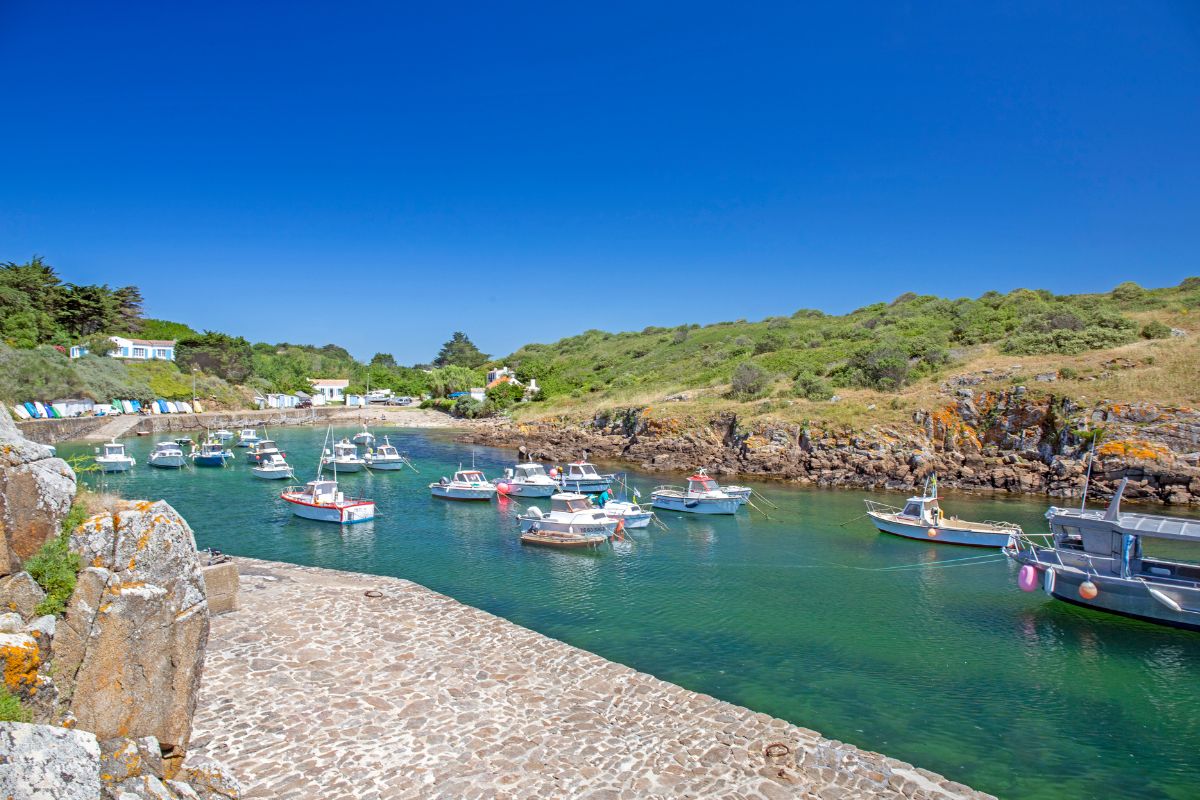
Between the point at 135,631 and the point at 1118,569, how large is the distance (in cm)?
2492

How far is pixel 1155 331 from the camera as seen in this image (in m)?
52.8

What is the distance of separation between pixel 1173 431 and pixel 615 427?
39.8 meters

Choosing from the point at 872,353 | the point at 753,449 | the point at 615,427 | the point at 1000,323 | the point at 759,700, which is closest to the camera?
the point at 759,700

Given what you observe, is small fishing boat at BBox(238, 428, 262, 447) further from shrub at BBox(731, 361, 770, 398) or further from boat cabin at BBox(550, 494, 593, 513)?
shrub at BBox(731, 361, 770, 398)

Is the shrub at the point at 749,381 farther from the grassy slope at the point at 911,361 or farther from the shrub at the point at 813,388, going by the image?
the shrub at the point at 813,388

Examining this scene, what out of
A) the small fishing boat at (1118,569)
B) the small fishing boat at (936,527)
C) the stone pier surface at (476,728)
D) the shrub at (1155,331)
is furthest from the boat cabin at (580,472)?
the shrub at (1155,331)

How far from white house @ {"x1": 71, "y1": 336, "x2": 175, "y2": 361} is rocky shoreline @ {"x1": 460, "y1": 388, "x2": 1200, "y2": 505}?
65892 millimetres

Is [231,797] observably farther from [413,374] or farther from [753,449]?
[413,374]

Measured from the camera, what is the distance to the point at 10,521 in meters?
6.21

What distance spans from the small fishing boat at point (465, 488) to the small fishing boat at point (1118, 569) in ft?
87.6

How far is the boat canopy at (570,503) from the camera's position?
30297mm

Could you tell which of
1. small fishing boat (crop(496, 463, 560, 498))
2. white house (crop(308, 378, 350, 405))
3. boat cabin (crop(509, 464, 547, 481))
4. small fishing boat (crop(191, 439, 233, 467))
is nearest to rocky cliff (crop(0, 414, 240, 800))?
small fishing boat (crop(496, 463, 560, 498))

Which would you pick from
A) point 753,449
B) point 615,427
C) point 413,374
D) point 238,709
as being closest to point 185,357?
point 413,374

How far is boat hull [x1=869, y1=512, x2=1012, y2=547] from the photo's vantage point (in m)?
28.2
